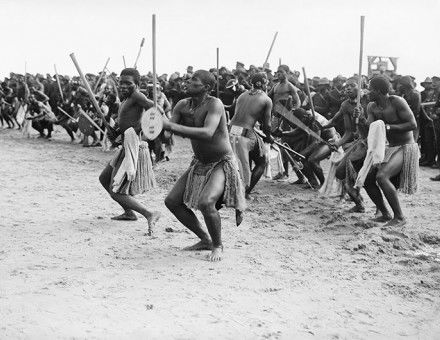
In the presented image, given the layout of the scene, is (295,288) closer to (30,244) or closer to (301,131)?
(30,244)

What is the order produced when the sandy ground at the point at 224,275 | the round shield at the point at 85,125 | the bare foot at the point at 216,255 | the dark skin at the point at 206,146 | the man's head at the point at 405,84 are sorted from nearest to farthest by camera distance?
the sandy ground at the point at 224,275, the dark skin at the point at 206,146, the bare foot at the point at 216,255, the man's head at the point at 405,84, the round shield at the point at 85,125

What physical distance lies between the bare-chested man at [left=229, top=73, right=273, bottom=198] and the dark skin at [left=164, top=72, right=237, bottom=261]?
2.58 metres

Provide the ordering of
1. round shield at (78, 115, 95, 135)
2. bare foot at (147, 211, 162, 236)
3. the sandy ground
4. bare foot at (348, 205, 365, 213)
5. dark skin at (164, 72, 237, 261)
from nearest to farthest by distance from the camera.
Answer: the sandy ground < dark skin at (164, 72, 237, 261) < bare foot at (147, 211, 162, 236) < bare foot at (348, 205, 365, 213) < round shield at (78, 115, 95, 135)

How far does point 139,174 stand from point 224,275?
1.91m

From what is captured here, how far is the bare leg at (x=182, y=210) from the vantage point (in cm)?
566

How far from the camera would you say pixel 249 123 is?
8.38 m

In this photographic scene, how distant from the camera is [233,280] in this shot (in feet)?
16.3

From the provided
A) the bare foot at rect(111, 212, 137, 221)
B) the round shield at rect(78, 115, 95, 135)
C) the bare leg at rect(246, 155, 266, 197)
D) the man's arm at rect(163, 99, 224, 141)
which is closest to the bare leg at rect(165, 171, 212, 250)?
the man's arm at rect(163, 99, 224, 141)

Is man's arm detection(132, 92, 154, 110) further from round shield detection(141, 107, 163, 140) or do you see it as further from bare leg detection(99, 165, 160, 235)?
round shield detection(141, 107, 163, 140)

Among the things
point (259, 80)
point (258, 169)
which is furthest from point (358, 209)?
point (259, 80)

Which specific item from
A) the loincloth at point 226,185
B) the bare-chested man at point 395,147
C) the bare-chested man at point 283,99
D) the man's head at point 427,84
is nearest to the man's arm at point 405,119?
the bare-chested man at point 395,147

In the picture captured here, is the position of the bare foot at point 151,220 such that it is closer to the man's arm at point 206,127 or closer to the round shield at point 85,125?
the man's arm at point 206,127

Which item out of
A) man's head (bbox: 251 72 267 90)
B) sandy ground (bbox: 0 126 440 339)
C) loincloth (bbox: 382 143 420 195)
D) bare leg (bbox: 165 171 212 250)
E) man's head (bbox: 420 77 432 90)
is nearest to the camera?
sandy ground (bbox: 0 126 440 339)

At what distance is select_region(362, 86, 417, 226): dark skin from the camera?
266 inches
